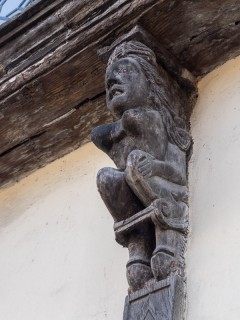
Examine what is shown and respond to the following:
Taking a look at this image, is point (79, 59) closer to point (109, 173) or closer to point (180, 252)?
point (109, 173)

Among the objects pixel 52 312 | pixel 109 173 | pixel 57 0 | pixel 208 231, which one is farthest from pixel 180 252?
pixel 57 0

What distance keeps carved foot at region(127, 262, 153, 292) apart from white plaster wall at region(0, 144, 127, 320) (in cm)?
14

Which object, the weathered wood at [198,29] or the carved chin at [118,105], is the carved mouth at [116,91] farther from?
the weathered wood at [198,29]

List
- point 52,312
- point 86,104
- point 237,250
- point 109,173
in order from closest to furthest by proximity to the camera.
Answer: point 237,250 → point 109,173 → point 52,312 → point 86,104

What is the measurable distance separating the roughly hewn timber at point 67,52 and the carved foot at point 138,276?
579 mm

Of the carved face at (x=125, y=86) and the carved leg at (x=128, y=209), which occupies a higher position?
the carved face at (x=125, y=86)

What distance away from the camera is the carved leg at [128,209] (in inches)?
83.3

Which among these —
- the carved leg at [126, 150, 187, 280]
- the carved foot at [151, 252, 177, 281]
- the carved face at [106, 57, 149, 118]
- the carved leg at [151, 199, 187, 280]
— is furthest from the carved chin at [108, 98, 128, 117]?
the carved foot at [151, 252, 177, 281]

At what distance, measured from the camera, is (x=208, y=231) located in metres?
2.13

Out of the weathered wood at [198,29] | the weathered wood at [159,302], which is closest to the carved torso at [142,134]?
the weathered wood at [198,29]

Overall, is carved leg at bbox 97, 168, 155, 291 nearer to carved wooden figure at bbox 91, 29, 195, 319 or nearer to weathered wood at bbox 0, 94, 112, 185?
carved wooden figure at bbox 91, 29, 195, 319

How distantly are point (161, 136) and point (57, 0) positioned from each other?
576 millimetres

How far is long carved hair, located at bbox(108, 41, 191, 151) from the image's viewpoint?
225 cm

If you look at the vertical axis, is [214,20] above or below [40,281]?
above
